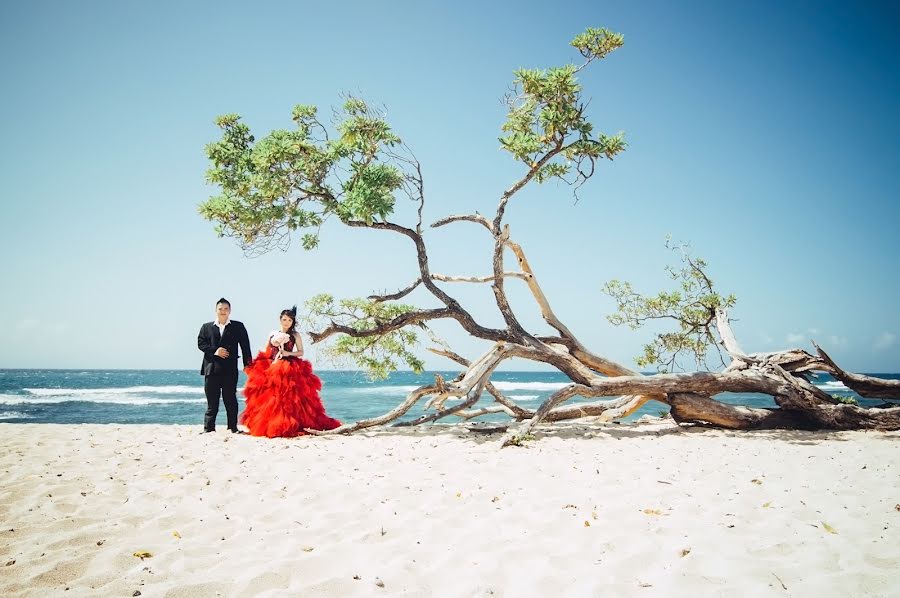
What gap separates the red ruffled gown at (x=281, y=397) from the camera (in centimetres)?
810

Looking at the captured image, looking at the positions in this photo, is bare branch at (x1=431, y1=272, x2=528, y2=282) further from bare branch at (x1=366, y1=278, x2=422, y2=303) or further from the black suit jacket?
the black suit jacket

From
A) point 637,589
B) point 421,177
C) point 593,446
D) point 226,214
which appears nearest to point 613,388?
point 593,446

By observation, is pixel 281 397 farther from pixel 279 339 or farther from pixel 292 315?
pixel 292 315

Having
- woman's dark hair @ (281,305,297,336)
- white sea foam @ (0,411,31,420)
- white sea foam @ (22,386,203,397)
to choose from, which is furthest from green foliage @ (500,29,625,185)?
white sea foam @ (22,386,203,397)

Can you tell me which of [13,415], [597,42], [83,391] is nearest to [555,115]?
[597,42]

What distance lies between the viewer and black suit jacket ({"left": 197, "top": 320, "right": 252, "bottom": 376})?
821cm

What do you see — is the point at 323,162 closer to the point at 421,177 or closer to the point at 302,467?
the point at 421,177

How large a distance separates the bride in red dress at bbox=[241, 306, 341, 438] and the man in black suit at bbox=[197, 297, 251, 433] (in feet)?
0.87

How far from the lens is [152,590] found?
2.72m

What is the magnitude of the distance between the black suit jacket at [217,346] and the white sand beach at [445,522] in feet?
5.78

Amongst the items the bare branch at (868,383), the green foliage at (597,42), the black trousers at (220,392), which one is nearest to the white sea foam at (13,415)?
the black trousers at (220,392)

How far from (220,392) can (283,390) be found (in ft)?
4.00

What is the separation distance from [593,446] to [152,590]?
608cm

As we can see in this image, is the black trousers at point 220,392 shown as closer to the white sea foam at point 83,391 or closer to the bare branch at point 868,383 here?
the bare branch at point 868,383
